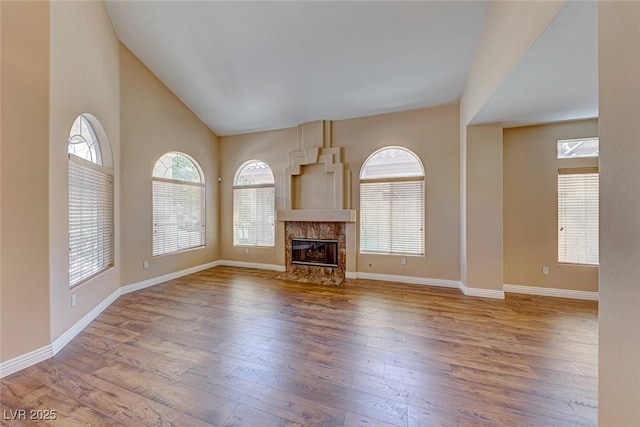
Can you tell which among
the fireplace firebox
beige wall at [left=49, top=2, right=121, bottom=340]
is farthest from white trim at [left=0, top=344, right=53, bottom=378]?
the fireplace firebox

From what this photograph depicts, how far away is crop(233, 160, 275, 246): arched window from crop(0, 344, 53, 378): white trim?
3.74 meters

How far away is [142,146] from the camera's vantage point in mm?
4211

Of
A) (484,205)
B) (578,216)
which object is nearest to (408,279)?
(484,205)

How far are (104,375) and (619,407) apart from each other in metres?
3.15

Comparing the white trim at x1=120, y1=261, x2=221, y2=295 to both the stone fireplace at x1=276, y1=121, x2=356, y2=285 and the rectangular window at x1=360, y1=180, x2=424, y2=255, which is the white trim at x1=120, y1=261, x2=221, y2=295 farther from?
the rectangular window at x1=360, y1=180, x2=424, y2=255

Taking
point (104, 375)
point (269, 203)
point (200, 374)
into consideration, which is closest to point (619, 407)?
point (200, 374)

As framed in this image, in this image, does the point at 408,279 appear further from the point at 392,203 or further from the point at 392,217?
the point at 392,203

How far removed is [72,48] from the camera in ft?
8.78

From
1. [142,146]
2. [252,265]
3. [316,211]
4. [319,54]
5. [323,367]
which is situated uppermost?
[319,54]

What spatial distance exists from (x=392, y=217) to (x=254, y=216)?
3121 mm

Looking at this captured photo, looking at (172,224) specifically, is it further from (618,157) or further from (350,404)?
(618,157)

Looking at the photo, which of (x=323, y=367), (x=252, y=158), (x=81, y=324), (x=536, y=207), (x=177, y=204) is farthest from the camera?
(x=252, y=158)

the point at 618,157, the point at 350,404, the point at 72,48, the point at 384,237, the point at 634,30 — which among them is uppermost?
the point at 72,48

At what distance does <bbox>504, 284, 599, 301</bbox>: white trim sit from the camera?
3729 millimetres
